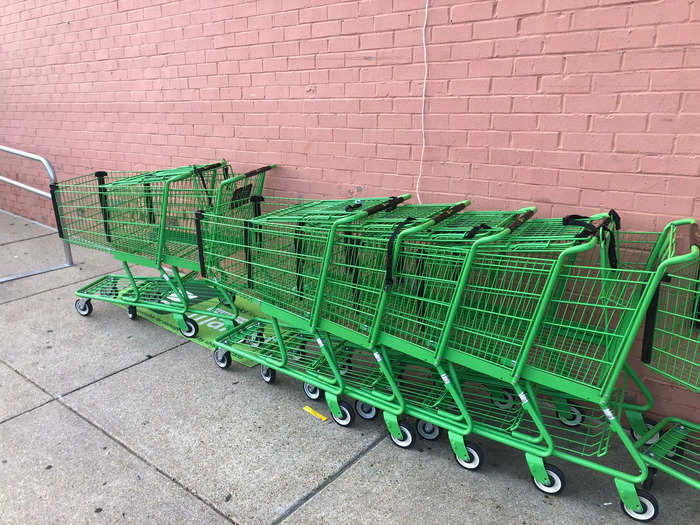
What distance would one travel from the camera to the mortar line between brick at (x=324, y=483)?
256 cm

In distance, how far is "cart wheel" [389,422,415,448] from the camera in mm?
2996

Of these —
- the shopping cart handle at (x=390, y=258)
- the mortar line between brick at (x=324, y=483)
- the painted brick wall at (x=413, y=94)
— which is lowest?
the mortar line between brick at (x=324, y=483)

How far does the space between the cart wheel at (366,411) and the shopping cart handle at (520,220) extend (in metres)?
1.36

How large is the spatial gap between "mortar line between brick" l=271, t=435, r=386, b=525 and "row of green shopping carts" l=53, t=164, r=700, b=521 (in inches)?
7.3

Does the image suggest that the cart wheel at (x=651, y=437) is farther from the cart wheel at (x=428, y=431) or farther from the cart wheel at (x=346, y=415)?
the cart wheel at (x=346, y=415)

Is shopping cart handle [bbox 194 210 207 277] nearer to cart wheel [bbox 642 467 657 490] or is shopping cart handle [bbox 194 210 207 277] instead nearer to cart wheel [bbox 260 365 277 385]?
cart wheel [bbox 260 365 277 385]

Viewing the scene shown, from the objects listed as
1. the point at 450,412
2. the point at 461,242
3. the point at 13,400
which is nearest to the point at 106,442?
the point at 13,400

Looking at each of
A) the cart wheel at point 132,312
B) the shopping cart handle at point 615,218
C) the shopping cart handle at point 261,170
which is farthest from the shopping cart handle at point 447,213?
the cart wheel at point 132,312

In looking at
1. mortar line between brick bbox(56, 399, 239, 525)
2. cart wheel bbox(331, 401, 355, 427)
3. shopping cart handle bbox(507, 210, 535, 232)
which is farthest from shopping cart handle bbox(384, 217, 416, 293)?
mortar line between brick bbox(56, 399, 239, 525)

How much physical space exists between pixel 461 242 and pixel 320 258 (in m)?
0.78

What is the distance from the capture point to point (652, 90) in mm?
2725

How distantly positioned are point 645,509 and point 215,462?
213 centimetres

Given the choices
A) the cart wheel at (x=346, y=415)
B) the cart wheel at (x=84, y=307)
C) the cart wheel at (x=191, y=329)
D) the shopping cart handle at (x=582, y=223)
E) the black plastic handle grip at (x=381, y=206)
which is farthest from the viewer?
the cart wheel at (x=84, y=307)

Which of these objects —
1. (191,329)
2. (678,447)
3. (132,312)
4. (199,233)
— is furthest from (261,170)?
(678,447)
